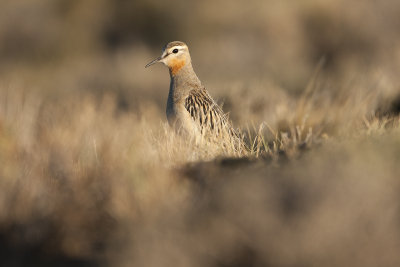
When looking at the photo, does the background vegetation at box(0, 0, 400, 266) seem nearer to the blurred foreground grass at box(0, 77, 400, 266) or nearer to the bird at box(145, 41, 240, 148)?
the blurred foreground grass at box(0, 77, 400, 266)

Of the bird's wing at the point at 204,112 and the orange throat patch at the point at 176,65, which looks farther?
the orange throat patch at the point at 176,65

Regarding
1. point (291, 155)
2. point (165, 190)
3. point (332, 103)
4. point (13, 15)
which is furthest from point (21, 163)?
point (13, 15)

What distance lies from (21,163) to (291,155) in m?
2.42

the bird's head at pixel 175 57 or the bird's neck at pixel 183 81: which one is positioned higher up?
the bird's head at pixel 175 57

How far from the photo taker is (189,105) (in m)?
7.09

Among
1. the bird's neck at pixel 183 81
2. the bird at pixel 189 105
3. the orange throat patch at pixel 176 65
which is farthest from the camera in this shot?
the orange throat patch at pixel 176 65

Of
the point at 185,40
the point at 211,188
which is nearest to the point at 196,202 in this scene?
the point at 211,188

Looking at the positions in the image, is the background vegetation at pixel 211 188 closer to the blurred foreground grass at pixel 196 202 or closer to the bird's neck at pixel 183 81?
the blurred foreground grass at pixel 196 202

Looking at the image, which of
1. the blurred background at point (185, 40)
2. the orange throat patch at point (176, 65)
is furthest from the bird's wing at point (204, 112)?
the blurred background at point (185, 40)

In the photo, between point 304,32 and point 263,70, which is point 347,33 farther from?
point 263,70

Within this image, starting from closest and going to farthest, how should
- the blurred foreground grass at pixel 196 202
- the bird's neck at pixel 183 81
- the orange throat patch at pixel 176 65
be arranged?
the blurred foreground grass at pixel 196 202
the bird's neck at pixel 183 81
the orange throat patch at pixel 176 65

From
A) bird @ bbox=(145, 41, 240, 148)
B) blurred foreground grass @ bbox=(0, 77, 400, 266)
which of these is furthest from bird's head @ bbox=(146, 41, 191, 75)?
blurred foreground grass @ bbox=(0, 77, 400, 266)

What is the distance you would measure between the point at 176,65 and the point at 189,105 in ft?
2.30

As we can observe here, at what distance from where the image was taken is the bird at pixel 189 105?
680 cm
